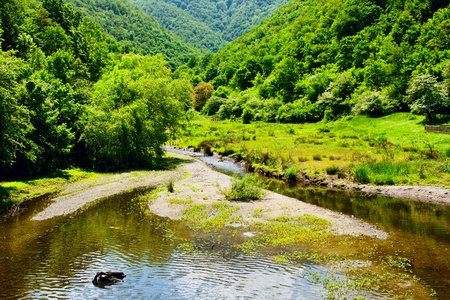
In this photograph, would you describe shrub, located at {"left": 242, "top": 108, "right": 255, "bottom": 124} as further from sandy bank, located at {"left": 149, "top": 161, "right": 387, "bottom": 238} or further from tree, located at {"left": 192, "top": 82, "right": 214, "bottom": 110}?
sandy bank, located at {"left": 149, "top": 161, "right": 387, "bottom": 238}

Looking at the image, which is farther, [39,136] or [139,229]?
[39,136]

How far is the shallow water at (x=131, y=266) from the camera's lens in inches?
427

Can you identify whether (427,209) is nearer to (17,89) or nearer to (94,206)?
(94,206)

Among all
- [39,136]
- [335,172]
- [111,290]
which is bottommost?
[111,290]

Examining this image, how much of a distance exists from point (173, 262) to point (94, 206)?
1153 cm

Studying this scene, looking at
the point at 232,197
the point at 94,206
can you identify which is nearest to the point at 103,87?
the point at 94,206

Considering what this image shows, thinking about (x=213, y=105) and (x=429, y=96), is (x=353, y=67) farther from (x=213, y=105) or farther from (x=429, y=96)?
(x=213, y=105)

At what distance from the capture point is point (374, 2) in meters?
128

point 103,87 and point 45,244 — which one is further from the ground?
point 103,87

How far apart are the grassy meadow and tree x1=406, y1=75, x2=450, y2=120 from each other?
2.71 m

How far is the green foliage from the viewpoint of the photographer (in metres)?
34.9

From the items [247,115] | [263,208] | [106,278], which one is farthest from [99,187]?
[247,115]

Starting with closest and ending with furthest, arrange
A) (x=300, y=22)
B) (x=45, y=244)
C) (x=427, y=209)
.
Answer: (x=45, y=244) < (x=427, y=209) < (x=300, y=22)

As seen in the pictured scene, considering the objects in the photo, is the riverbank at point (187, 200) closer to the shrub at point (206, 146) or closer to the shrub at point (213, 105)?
the shrub at point (206, 146)
